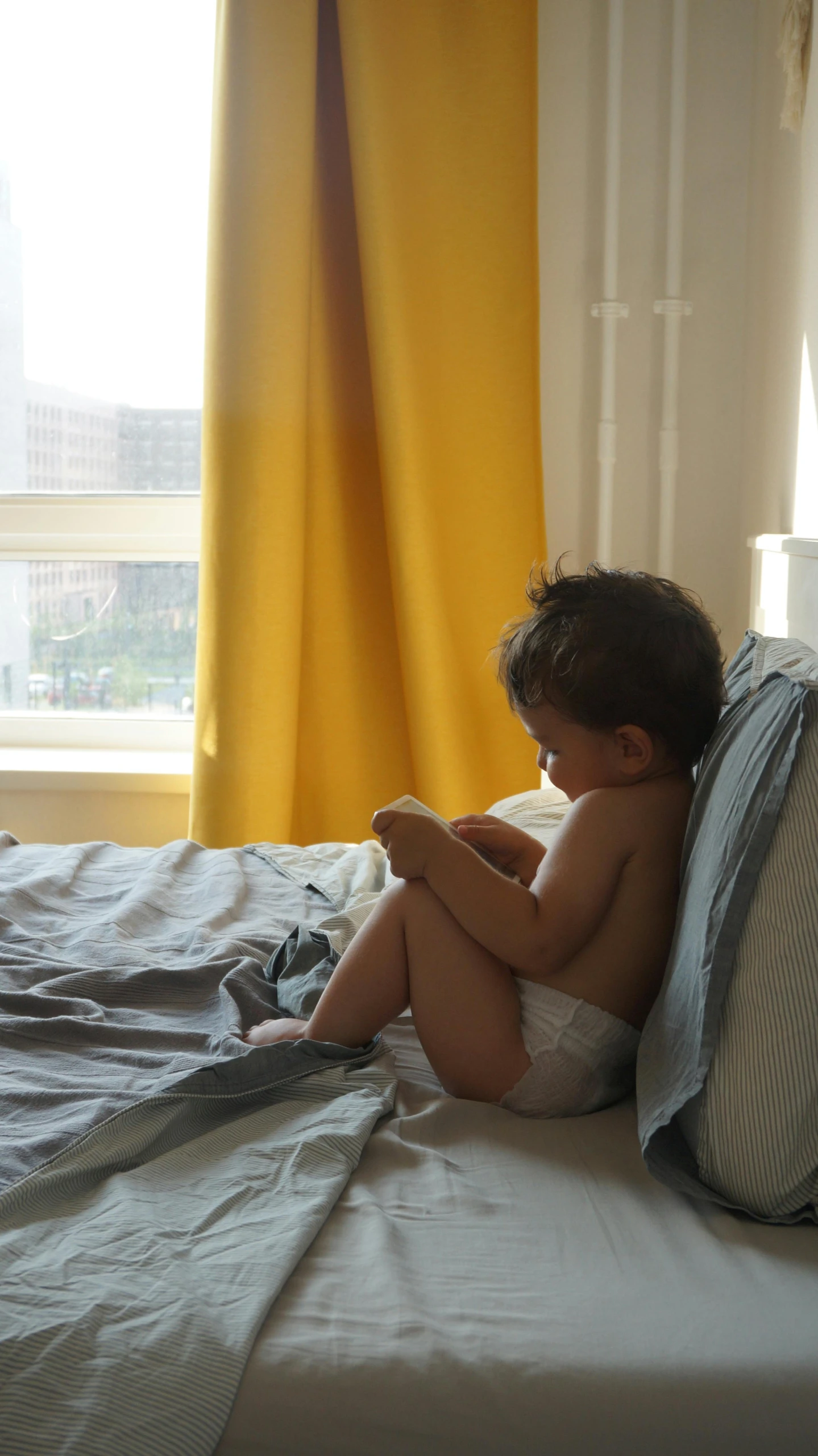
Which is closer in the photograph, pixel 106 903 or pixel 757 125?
pixel 106 903

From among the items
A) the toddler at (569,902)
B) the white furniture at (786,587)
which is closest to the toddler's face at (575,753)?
the toddler at (569,902)

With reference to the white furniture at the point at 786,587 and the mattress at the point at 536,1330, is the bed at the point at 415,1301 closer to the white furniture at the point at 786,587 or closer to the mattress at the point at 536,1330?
the mattress at the point at 536,1330

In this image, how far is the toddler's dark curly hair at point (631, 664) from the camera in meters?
1.07

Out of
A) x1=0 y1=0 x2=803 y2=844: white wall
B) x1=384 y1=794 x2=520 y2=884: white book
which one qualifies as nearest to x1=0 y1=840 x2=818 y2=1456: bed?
x1=384 y1=794 x2=520 y2=884: white book

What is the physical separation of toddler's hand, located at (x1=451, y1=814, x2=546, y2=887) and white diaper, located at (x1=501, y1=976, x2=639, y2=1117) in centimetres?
25

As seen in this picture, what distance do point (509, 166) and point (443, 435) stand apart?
0.58m

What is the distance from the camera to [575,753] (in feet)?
3.64

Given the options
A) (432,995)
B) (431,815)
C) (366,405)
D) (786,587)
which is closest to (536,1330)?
(432,995)

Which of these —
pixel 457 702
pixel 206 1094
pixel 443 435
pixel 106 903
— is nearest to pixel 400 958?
pixel 206 1094

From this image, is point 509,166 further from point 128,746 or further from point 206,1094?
point 206,1094

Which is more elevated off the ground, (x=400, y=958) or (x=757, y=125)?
(x=757, y=125)

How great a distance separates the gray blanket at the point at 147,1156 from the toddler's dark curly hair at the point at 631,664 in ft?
1.30

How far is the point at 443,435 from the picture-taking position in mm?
2490

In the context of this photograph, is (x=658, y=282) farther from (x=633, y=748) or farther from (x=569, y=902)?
(x=569, y=902)
